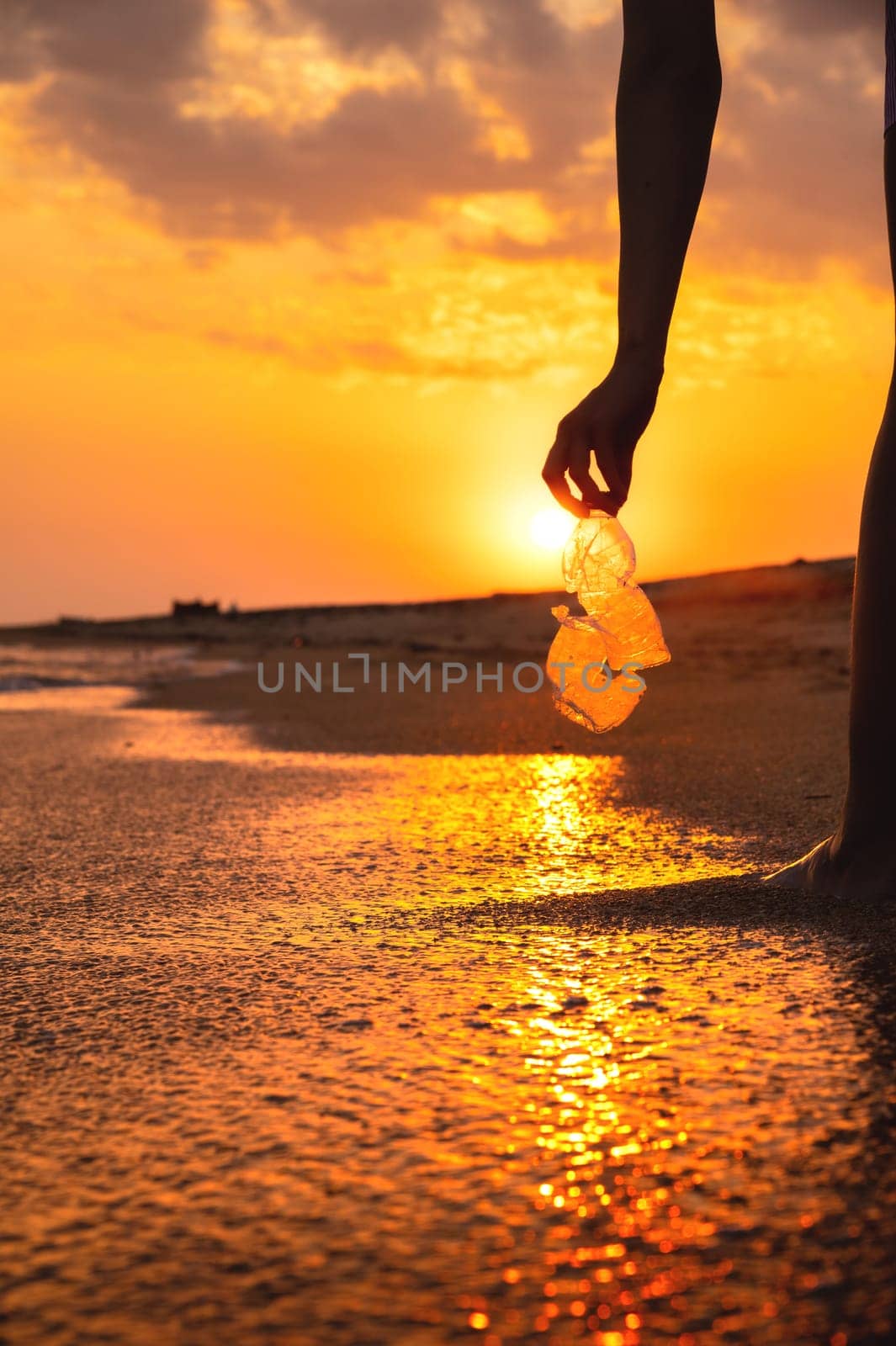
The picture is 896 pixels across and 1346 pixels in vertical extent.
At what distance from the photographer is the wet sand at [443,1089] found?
2.62 feet

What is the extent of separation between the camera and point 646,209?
194 cm

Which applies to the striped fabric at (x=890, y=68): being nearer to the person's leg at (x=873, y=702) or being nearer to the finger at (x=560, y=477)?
the person's leg at (x=873, y=702)

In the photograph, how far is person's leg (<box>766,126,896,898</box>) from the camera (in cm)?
186

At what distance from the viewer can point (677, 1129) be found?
3.37ft

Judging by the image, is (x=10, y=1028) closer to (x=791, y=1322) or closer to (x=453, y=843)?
(x=791, y=1322)

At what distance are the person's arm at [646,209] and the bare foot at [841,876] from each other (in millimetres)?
614

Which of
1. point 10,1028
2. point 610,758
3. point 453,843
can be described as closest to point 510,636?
point 610,758

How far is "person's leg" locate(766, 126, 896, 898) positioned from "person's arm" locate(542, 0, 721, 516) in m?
0.31

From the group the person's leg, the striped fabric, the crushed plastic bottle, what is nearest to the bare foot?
the person's leg

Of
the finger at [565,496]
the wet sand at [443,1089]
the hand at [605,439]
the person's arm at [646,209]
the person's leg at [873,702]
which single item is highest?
the person's arm at [646,209]

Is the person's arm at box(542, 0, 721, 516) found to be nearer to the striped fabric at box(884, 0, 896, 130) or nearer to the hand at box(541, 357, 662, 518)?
the hand at box(541, 357, 662, 518)

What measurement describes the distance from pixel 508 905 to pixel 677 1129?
94 cm

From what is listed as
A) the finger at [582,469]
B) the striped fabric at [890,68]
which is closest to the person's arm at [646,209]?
the finger at [582,469]

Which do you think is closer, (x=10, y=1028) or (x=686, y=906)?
(x=10, y=1028)
